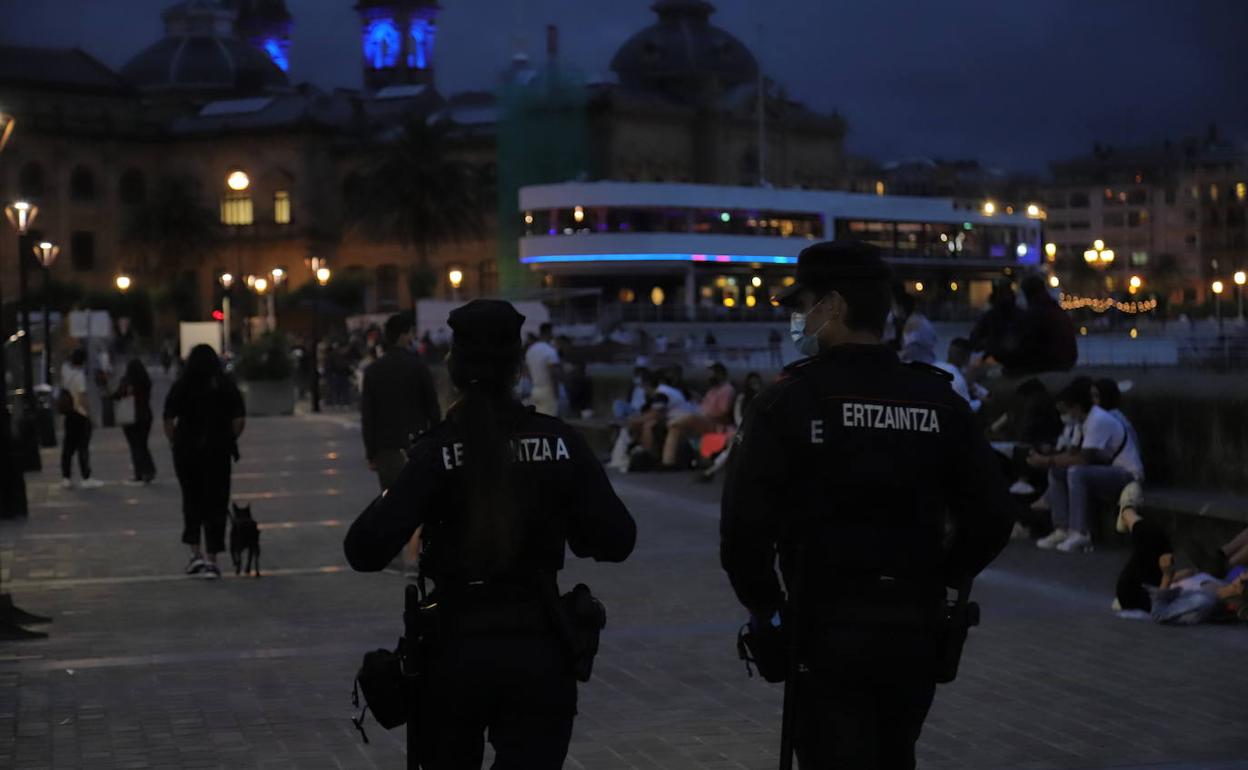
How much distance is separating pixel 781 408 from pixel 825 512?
26 centimetres

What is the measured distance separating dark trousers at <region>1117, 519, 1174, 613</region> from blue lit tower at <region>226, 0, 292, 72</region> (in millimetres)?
150890

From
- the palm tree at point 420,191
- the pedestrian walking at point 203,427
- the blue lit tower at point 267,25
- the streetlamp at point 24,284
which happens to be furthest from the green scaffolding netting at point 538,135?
the pedestrian walking at point 203,427

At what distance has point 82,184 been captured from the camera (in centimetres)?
11981

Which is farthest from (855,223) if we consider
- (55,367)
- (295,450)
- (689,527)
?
(689,527)

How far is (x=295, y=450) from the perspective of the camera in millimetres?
29906

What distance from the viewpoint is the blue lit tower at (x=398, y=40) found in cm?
15038

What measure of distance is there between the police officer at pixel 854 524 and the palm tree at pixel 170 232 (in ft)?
365

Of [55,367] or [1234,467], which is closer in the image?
[1234,467]

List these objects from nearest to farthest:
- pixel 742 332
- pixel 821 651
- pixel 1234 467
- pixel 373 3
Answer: pixel 821 651 → pixel 1234 467 → pixel 742 332 → pixel 373 3

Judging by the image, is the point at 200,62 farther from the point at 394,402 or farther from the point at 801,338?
the point at 801,338

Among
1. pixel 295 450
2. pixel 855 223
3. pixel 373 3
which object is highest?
pixel 373 3

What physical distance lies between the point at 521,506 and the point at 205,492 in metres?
9.52

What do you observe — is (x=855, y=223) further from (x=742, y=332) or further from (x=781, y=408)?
(x=781, y=408)

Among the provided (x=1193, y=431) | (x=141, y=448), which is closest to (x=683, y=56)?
(x=141, y=448)
